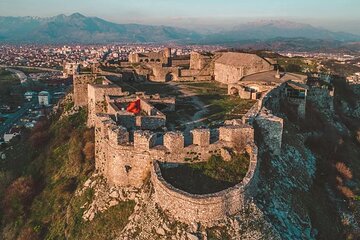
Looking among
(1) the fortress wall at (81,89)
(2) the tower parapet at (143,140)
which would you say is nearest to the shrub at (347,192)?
(2) the tower parapet at (143,140)

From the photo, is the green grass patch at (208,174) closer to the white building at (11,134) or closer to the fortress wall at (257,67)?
the fortress wall at (257,67)

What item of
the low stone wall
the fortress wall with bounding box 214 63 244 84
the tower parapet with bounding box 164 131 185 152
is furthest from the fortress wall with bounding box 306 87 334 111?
the low stone wall

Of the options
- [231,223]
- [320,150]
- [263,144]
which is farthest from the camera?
[320,150]

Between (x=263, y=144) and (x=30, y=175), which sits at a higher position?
(x=263, y=144)

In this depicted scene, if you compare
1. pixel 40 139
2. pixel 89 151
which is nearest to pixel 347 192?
pixel 89 151

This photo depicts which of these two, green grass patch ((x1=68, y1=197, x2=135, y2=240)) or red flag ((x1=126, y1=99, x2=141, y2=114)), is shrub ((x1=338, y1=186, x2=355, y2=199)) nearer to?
green grass patch ((x1=68, y1=197, x2=135, y2=240))

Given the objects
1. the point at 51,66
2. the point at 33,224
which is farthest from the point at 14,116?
the point at 51,66

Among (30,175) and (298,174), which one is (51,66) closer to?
(30,175)
